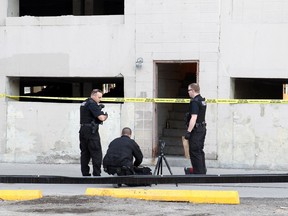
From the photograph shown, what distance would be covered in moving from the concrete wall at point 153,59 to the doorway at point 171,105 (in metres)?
0.55

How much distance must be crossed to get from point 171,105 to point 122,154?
5.63 meters

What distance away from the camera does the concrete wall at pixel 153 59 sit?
1527 centimetres

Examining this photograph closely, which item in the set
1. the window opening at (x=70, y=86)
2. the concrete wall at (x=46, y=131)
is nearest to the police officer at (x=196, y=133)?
the concrete wall at (x=46, y=131)

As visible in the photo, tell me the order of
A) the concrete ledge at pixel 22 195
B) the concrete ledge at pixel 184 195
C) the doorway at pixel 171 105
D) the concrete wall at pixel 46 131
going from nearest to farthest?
the concrete ledge at pixel 184 195 < the concrete ledge at pixel 22 195 < the concrete wall at pixel 46 131 < the doorway at pixel 171 105

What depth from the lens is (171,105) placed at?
57.5 ft

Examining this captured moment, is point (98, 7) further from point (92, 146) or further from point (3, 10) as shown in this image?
point (92, 146)

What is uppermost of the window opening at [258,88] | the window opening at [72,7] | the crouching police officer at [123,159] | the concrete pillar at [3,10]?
the window opening at [72,7]

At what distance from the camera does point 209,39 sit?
15.5 m

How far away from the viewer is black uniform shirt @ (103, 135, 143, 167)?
39.4ft

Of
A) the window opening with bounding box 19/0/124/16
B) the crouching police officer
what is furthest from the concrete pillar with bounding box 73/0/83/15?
the crouching police officer

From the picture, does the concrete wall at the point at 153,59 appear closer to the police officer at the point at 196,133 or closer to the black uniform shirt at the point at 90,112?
the police officer at the point at 196,133

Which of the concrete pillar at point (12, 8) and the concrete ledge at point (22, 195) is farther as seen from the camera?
the concrete pillar at point (12, 8)

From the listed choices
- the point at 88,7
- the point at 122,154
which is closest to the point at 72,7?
the point at 88,7

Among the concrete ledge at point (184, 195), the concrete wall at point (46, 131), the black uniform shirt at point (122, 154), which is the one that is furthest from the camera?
the concrete wall at point (46, 131)
